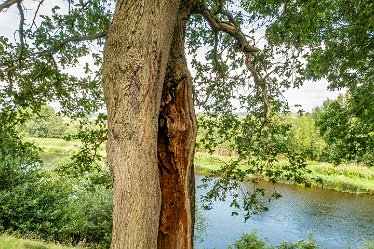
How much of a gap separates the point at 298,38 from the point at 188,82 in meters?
2.64

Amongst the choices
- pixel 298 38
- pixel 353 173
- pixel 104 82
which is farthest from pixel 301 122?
pixel 104 82

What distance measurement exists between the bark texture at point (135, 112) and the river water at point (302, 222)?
12.0 m

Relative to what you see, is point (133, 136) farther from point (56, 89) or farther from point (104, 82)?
point (56, 89)

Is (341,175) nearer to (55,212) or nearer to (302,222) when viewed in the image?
(302,222)

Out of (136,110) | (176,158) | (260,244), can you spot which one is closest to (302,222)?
(260,244)

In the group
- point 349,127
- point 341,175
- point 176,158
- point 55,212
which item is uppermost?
point 349,127

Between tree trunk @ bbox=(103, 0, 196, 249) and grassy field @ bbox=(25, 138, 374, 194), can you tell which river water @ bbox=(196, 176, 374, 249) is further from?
tree trunk @ bbox=(103, 0, 196, 249)

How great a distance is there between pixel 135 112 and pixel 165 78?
2.24 ft

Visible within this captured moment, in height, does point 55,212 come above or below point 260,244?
above

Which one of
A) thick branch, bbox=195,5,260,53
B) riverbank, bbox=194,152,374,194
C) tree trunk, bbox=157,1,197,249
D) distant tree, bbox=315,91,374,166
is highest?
thick branch, bbox=195,5,260,53

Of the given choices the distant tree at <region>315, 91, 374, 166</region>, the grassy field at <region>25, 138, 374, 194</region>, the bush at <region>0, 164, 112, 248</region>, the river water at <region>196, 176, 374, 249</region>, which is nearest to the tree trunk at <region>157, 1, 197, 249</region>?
the distant tree at <region>315, 91, 374, 166</region>

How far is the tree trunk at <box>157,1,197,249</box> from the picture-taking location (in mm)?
2789

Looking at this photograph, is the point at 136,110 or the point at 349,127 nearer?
the point at 136,110

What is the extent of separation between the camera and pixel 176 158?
283 cm
